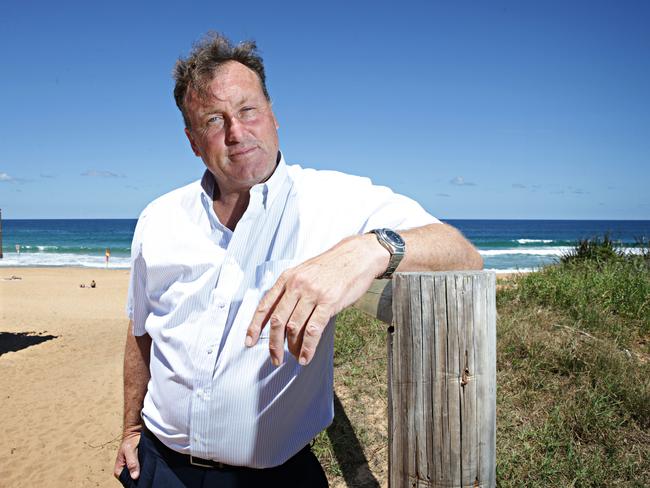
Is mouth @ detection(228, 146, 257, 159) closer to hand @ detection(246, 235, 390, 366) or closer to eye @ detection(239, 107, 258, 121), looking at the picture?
eye @ detection(239, 107, 258, 121)

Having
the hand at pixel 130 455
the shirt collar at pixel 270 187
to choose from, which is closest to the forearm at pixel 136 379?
the hand at pixel 130 455

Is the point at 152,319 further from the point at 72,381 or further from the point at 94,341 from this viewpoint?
the point at 94,341

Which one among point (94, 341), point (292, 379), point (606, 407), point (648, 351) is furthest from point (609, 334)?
point (94, 341)

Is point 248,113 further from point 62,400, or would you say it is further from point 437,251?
point 62,400

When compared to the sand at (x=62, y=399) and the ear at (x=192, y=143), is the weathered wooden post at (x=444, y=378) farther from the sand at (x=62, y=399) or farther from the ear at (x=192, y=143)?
the sand at (x=62, y=399)

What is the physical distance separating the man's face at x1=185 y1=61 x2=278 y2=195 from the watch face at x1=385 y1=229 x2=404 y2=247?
71 centimetres

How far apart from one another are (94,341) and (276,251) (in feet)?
33.1

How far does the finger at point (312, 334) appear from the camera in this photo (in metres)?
1.04

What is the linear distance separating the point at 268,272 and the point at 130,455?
3.62 feet

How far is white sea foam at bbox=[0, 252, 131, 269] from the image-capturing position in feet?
107

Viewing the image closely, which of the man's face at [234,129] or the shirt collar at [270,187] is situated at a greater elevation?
the man's face at [234,129]

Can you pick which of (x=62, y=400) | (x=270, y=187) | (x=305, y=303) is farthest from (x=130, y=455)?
(x=62, y=400)

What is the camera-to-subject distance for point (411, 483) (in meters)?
1.29

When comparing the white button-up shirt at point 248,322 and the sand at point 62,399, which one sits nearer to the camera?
the white button-up shirt at point 248,322
